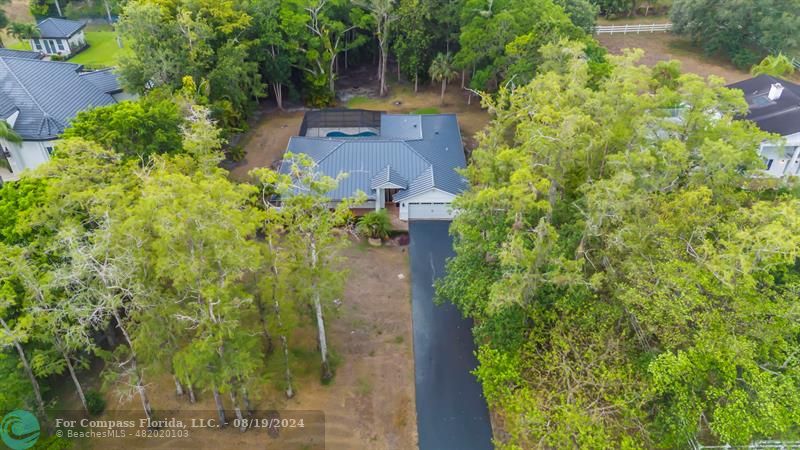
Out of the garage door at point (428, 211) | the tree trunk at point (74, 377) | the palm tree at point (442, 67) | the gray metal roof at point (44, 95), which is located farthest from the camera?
the palm tree at point (442, 67)

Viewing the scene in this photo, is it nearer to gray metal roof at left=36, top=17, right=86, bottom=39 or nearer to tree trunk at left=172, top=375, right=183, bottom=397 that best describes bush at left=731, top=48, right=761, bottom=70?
tree trunk at left=172, top=375, right=183, bottom=397

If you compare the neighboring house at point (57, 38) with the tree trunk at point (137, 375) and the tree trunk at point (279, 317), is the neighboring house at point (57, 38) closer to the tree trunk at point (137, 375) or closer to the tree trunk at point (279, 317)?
the tree trunk at point (137, 375)

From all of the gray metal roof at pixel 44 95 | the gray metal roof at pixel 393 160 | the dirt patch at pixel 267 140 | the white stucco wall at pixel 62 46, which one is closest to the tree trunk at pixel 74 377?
the gray metal roof at pixel 393 160

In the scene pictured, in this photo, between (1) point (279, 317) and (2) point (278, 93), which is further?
(2) point (278, 93)

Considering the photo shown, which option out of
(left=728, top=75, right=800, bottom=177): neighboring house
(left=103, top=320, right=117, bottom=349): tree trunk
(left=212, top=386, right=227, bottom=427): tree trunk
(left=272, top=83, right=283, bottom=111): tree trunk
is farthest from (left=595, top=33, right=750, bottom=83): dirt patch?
(left=103, top=320, right=117, bottom=349): tree trunk

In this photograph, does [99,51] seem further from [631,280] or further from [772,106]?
[772,106]

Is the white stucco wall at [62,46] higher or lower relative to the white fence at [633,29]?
lower

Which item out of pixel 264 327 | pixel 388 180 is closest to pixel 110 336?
pixel 264 327
